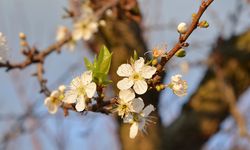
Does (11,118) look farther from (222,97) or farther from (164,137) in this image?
(222,97)

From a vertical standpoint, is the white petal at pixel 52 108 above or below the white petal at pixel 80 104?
above

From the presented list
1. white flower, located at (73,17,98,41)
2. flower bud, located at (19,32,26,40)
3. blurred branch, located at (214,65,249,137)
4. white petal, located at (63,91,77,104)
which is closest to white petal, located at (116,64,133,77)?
white petal, located at (63,91,77,104)

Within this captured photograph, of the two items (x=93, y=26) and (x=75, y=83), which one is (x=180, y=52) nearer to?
(x=75, y=83)

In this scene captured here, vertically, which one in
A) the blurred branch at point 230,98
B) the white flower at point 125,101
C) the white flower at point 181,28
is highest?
the blurred branch at point 230,98

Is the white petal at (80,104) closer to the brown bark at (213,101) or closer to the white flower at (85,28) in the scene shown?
the white flower at (85,28)

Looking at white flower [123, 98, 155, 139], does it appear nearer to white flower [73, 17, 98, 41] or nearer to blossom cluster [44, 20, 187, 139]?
blossom cluster [44, 20, 187, 139]

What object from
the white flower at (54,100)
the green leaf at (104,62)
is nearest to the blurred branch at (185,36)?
the green leaf at (104,62)

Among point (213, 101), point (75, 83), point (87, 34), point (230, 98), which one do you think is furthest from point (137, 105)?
point (213, 101)
